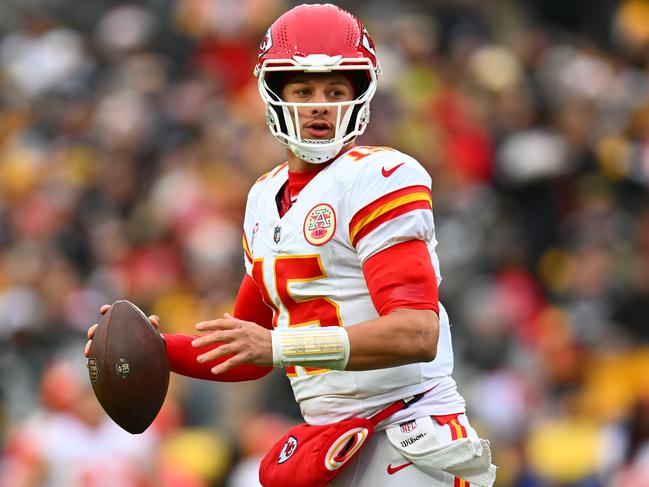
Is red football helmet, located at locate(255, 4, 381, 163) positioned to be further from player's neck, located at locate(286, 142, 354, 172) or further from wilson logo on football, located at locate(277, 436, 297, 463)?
wilson logo on football, located at locate(277, 436, 297, 463)

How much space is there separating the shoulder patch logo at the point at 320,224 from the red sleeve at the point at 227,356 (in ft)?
1.45

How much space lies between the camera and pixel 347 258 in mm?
3705

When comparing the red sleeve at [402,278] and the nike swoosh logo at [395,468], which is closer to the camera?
the red sleeve at [402,278]

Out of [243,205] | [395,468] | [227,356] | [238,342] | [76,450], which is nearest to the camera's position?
[238,342]

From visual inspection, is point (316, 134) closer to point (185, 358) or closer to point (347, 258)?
point (347, 258)

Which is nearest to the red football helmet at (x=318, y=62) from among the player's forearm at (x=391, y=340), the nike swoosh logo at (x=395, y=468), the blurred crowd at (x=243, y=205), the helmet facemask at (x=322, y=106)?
the helmet facemask at (x=322, y=106)

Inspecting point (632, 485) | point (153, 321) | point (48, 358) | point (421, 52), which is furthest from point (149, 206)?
point (153, 321)

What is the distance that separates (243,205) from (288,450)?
238 inches

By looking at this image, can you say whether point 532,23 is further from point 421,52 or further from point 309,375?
point 309,375

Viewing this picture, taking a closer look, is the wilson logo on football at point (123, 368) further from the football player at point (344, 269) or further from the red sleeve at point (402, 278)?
the red sleeve at point (402, 278)

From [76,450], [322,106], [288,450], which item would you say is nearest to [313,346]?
[288,450]

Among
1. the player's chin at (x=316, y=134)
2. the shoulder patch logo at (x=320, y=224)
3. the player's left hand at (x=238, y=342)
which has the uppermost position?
the player's chin at (x=316, y=134)

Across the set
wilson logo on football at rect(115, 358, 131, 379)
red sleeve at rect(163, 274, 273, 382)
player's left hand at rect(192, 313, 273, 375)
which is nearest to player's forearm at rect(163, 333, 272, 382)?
red sleeve at rect(163, 274, 273, 382)

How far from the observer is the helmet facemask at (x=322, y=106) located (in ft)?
12.6
